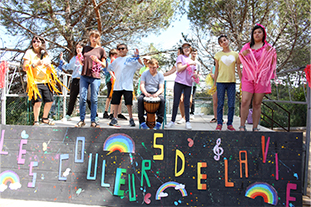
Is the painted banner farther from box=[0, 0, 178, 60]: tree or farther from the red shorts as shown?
box=[0, 0, 178, 60]: tree

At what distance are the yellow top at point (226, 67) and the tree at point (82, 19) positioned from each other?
5.29 metres

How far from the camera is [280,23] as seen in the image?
8828 mm

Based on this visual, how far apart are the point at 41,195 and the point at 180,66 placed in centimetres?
267

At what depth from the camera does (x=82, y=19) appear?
859 centimetres

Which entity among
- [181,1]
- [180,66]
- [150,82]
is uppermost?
[181,1]

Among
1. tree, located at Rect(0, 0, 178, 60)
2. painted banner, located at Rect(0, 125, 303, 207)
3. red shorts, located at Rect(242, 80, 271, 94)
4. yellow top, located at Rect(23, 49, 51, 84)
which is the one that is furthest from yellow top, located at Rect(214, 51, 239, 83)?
tree, located at Rect(0, 0, 178, 60)

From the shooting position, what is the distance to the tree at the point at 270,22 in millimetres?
8266

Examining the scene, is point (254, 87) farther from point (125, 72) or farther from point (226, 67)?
point (125, 72)

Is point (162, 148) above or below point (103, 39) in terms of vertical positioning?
below

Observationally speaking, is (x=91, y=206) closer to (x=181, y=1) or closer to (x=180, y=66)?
(x=180, y=66)

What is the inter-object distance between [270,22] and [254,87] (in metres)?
7.79

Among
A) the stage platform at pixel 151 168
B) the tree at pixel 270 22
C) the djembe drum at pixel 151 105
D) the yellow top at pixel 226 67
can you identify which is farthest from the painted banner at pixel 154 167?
the tree at pixel 270 22

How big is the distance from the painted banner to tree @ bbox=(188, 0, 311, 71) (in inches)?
292

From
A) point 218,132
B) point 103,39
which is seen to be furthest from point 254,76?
point 103,39
